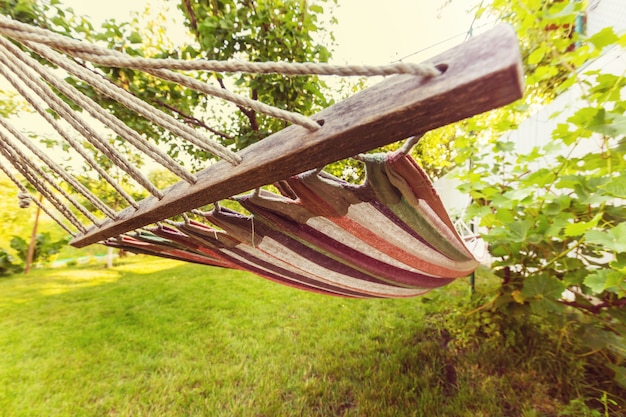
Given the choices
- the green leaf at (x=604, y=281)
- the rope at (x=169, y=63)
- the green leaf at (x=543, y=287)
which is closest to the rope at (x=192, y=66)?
the rope at (x=169, y=63)

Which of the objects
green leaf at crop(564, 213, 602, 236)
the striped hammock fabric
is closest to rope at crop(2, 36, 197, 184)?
the striped hammock fabric

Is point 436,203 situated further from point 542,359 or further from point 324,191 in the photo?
point 542,359

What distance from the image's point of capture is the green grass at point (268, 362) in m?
1.42

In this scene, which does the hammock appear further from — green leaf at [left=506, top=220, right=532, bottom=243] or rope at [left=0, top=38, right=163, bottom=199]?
green leaf at [left=506, top=220, right=532, bottom=243]

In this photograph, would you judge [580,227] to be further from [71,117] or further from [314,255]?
[71,117]

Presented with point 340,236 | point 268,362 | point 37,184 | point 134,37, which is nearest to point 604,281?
point 340,236

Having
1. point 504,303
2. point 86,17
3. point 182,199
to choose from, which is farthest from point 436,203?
point 86,17

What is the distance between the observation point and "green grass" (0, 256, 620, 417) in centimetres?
142

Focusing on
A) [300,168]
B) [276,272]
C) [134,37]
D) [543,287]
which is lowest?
[543,287]

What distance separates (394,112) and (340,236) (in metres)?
0.65

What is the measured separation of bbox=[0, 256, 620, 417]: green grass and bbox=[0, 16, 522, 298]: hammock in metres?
0.74

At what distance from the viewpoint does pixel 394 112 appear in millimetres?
315

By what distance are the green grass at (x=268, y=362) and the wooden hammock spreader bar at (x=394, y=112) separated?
141 cm

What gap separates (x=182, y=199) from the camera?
1.85 feet
